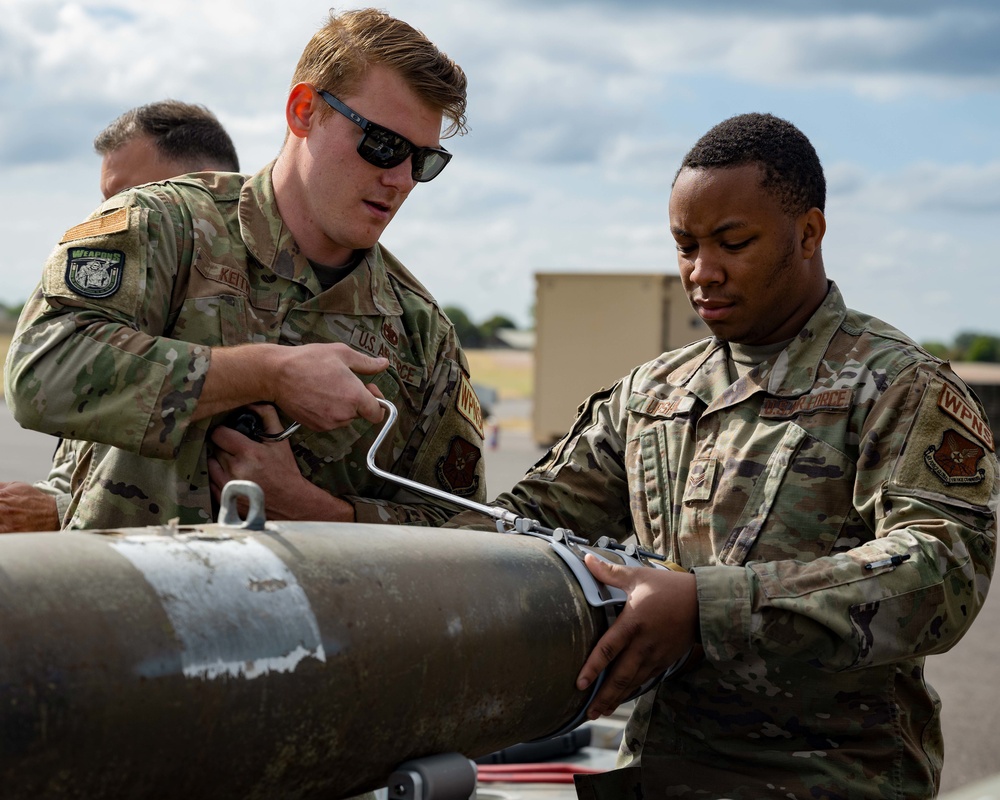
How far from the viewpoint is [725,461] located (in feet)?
9.59

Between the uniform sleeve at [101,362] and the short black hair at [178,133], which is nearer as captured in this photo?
the uniform sleeve at [101,362]

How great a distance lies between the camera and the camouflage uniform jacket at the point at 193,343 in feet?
8.78

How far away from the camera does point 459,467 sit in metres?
3.30

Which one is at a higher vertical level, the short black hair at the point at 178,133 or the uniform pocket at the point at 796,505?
the short black hair at the point at 178,133

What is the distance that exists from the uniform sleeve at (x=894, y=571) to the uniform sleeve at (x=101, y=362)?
1224mm

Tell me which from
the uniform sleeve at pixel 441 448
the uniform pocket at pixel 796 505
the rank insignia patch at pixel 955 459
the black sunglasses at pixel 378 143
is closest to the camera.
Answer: the rank insignia patch at pixel 955 459

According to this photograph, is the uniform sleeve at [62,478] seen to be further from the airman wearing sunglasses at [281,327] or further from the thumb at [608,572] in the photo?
the thumb at [608,572]

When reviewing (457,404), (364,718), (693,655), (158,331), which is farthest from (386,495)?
(364,718)

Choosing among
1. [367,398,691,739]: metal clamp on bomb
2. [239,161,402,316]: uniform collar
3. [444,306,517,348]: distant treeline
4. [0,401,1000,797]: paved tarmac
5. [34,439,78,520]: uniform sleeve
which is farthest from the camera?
[444,306,517,348]: distant treeline

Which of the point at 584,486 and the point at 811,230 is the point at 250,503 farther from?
the point at 811,230

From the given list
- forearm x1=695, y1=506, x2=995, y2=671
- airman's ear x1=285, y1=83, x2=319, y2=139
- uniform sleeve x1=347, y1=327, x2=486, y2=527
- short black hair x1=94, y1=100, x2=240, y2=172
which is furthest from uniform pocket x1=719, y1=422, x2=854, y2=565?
short black hair x1=94, y1=100, x2=240, y2=172

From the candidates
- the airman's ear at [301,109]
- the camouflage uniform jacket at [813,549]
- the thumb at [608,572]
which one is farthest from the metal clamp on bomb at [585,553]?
the airman's ear at [301,109]

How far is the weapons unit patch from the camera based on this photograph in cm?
335

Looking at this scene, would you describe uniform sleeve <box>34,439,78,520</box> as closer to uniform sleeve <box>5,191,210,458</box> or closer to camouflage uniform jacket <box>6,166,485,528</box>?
camouflage uniform jacket <box>6,166,485,528</box>
